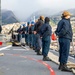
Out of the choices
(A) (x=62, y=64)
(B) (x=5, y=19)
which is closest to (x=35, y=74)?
(A) (x=62, y=64)

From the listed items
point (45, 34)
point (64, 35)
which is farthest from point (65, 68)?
point (45, 34)

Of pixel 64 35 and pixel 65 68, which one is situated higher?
pixel 64 35

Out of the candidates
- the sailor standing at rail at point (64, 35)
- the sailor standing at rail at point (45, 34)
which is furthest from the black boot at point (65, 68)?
the sailor standing at rail at point (45, 34)

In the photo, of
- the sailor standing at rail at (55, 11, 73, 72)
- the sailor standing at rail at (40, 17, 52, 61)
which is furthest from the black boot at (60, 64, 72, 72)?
the sailor standing at rail at (40, 17, 52, 61)

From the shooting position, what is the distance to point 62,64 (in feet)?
43.9

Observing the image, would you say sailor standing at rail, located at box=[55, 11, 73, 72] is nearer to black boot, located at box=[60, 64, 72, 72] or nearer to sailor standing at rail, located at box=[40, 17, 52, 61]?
black boot, located at box=[60, 64, 72, 72]

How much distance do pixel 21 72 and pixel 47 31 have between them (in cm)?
488

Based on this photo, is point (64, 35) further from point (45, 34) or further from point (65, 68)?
point (45, 34)

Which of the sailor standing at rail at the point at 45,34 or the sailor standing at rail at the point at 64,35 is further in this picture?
Answer: the sailor standing at rail at the point at 45,34

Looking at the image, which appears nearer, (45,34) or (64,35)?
(64,35)

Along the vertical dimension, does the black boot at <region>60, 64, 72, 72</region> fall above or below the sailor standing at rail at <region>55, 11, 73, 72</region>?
below

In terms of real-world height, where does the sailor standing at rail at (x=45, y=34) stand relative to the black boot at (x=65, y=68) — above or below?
above

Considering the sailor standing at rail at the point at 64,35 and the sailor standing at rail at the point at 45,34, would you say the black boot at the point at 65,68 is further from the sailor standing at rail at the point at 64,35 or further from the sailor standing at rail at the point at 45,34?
the sailor standing at rail at the point at 45,34

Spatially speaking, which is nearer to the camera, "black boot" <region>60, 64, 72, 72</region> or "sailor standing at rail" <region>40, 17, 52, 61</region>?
"black boot" <region>60, 64, 72, 72</region>
